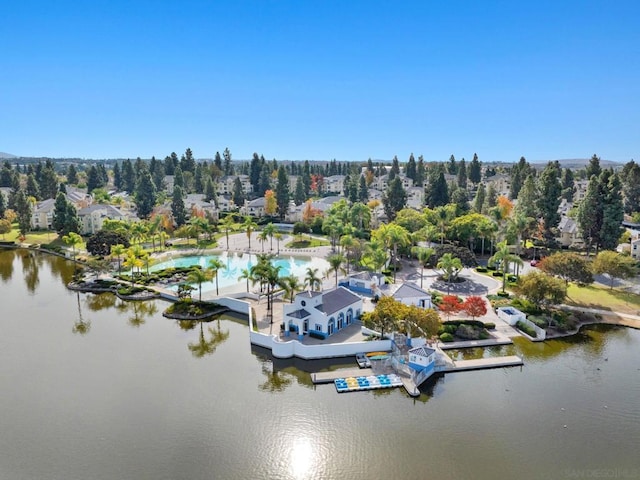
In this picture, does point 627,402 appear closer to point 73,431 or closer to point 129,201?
point 73,431

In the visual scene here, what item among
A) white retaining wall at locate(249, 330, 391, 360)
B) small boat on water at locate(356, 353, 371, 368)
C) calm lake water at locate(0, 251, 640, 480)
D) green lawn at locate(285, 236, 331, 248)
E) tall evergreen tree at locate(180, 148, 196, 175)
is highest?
tall evergreen tree at locate(180, 148, 196, 175)

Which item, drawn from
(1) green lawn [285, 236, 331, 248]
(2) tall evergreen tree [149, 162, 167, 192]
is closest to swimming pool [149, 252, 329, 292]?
(1) green lawn [285, 236, 331, 248]

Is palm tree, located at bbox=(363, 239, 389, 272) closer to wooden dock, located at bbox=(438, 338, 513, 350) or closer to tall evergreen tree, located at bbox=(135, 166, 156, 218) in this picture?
wooden dock, located at bbox=(438, 338, 513, 350)

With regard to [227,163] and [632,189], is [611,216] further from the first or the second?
[227,163]

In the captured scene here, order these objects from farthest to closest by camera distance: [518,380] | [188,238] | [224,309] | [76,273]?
1. [188,238]
2. [76,273]
3. [224,309]
4. [518,380]

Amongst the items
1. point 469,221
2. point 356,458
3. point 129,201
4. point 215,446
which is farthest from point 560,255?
point 129,201

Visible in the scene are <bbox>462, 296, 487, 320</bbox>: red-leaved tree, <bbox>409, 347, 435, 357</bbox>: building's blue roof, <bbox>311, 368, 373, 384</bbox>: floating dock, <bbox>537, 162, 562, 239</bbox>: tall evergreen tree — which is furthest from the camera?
<bbox>537, 162, 562, 239</bbox>: tall evergreen tree
